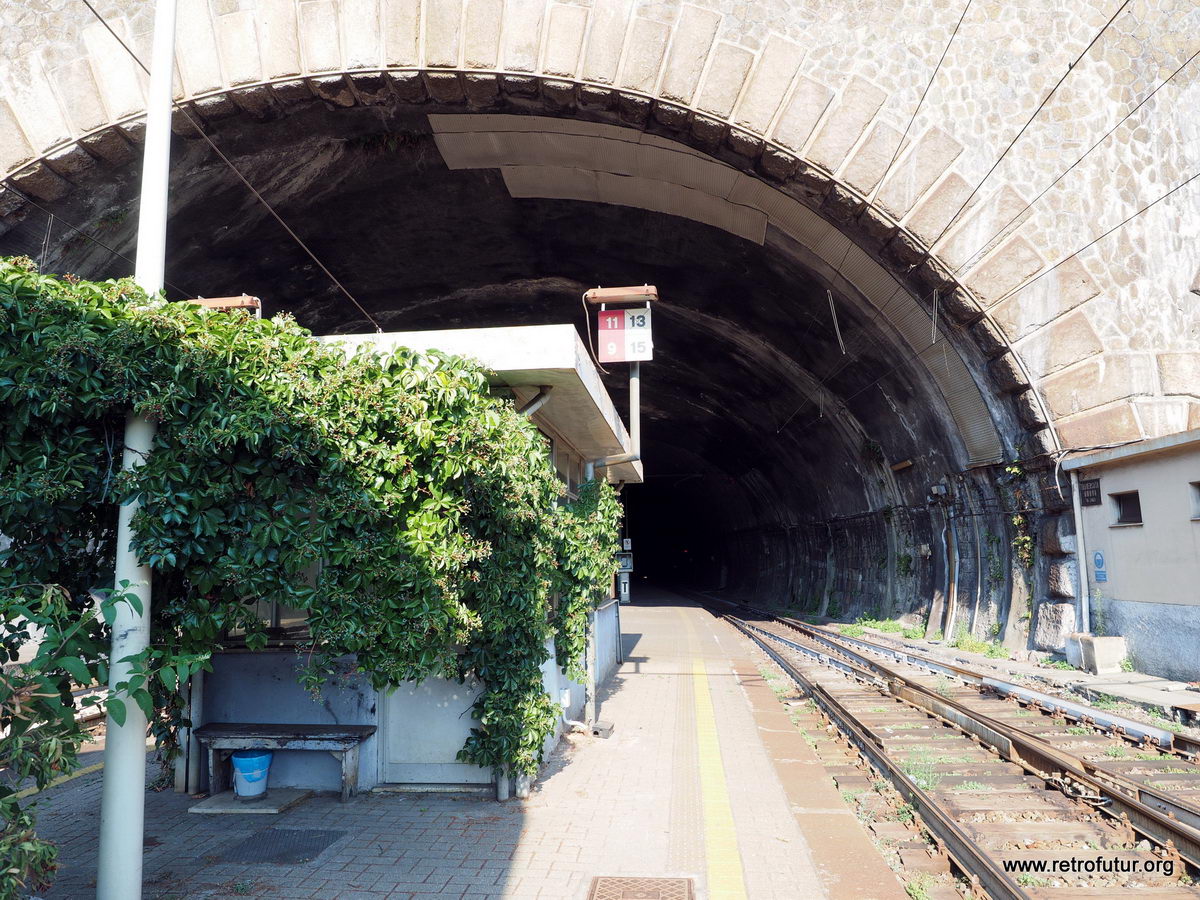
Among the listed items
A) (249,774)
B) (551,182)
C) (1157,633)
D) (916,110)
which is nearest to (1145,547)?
(1157,633)

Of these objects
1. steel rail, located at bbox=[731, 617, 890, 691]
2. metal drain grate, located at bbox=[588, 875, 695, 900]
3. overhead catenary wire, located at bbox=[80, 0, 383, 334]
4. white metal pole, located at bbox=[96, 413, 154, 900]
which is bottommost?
steel rail, located at bbox=[731, 617, 890, 691]

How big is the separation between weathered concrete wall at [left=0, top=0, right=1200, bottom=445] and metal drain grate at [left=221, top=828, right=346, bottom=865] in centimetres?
1025

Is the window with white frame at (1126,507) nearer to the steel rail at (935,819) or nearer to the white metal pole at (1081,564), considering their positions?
the white metal pole at (1081,564)

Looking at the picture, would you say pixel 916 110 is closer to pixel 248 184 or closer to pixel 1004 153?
pixel 1004 153

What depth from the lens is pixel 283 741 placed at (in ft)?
19.3

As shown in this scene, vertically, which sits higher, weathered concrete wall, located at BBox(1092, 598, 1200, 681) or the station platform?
weathered concrete wall, located at BBox(1092, 598, 1200, 681)

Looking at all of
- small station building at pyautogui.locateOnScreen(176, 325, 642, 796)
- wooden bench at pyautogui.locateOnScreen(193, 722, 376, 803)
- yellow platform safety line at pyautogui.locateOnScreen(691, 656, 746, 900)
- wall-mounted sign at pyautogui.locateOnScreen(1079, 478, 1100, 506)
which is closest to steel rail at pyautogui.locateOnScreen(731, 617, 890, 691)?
yellow platform safety line at pyautogui.locateOnScreen(691, 656, 746, 900)

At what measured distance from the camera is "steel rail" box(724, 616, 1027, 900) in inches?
171

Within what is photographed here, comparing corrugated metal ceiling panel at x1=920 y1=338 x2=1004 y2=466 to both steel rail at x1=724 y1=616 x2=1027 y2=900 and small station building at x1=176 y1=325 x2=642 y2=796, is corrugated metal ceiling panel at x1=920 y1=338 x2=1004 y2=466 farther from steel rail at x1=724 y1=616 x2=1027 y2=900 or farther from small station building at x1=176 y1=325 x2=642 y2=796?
small station building at x1=176 y1=325 x2=642 y2=796

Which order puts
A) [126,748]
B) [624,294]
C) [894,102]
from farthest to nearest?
[894,102] < [624,294] < [126,748]

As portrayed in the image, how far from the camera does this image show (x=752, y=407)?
24.3m

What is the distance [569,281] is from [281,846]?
1577 cm

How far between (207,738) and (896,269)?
1186cm

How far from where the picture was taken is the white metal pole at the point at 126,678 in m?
3.95
